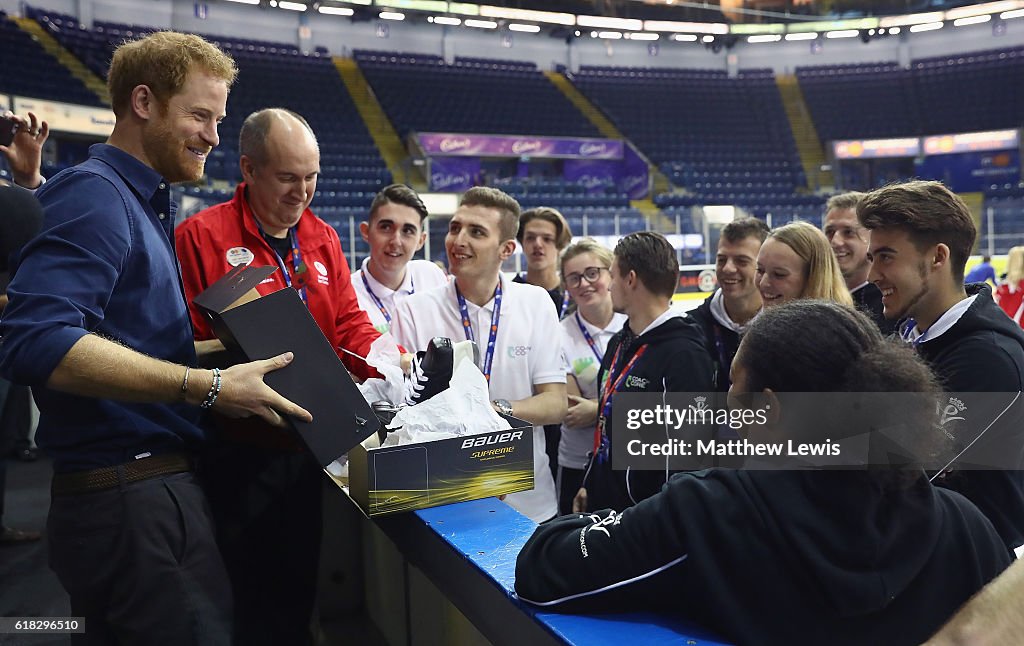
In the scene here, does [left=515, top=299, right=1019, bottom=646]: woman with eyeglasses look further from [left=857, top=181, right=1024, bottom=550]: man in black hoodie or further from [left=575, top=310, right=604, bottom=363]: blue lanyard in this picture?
[left=575, top=310, right=604, bottom=363]: blue lanyard

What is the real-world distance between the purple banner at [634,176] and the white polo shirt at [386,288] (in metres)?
15.5

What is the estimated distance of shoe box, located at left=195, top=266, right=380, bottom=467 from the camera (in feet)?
4.76

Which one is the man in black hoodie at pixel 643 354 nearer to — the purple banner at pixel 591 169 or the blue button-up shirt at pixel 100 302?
the blue button-up shirt at pixel 100 302

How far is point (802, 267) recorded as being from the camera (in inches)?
93.8

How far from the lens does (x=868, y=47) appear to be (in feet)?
73.5

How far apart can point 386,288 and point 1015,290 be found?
5.09 metres

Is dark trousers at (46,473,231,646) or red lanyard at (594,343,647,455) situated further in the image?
red lanyard at (594,343,647,455)

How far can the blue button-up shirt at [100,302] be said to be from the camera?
1.25 m

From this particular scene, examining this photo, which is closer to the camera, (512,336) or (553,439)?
(512,336)

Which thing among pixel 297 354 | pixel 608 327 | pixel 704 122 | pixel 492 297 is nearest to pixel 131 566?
pixel 297 354

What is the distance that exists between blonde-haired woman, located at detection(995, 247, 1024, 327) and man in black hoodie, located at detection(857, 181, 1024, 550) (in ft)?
14.6

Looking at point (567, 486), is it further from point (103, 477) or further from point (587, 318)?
point (103, 477)

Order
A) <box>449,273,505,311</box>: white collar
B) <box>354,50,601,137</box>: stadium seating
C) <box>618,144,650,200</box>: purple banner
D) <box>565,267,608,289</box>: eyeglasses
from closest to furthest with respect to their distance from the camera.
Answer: <box>449,273,505,311</box>: white collar
<box>565,267,608,289</box>: eyeglasses
<box>354,50,601,137</box>: stadium seating
<box>618,144,650,200</box>: purple banner

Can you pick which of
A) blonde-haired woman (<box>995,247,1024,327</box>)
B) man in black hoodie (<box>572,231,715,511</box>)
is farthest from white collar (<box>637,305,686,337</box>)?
blonde-haired woman (<box>995,247,1024,327</box>)
